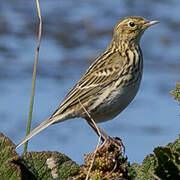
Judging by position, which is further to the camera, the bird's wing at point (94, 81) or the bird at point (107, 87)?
the bird's wing at point (94, 81)

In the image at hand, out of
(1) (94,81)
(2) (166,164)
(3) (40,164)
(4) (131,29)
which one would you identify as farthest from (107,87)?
(2) (166,164)

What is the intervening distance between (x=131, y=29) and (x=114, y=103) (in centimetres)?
87

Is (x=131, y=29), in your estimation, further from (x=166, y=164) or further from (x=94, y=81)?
(x=166, y=164)

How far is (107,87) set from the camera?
16.0 ft

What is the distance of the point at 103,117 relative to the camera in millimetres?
4836

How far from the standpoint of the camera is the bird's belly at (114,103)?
4.69 meters

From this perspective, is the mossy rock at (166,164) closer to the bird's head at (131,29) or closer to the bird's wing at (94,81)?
the bird's wing at (94,81)

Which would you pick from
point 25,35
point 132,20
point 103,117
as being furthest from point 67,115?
point 25,35

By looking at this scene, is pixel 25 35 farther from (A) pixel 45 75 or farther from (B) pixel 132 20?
(B) pixel 132 20

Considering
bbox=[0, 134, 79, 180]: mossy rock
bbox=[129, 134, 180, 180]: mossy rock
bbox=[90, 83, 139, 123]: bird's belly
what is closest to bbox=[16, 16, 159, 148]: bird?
bbox=[90, 83, 139, 123]: bird's belly

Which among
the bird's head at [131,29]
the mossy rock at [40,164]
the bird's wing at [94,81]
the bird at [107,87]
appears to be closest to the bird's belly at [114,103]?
the bird at [107,87]

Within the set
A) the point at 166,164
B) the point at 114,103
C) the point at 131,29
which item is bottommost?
the point at 166,164

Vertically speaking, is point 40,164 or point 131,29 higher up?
point 131,29

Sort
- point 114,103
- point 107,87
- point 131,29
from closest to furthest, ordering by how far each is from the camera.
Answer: point 114,103
point 107,87
point 131,29
